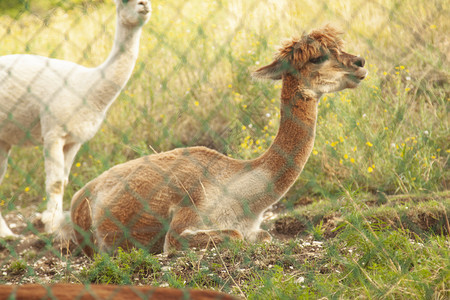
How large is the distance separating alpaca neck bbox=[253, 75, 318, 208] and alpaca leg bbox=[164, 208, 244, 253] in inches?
14.4

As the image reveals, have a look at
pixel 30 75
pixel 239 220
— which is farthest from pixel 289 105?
pixel 30 75

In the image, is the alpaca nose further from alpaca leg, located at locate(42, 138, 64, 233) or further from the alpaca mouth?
alpaca leg, located at locate(42, 138, 64, 233)

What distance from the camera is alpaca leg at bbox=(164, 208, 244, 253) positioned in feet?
11.1

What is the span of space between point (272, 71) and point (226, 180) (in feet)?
2.43

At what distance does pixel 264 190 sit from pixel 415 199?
159 centimetres

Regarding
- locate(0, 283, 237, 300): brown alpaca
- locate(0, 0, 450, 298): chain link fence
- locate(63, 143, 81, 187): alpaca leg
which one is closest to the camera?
locate(0, 283, 237, 300): brown alpaca

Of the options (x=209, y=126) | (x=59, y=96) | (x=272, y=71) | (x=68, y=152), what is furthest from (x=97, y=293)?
(x=68, y=152)

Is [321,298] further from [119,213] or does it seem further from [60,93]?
[60,93]

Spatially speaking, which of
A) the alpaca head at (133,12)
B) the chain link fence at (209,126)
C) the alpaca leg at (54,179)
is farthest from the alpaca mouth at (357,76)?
the alpaca leg at (54,179)

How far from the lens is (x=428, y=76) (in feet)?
18.9

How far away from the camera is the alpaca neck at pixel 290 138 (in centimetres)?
345

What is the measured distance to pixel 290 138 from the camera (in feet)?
11.4

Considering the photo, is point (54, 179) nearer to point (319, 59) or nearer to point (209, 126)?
point (209, 126)

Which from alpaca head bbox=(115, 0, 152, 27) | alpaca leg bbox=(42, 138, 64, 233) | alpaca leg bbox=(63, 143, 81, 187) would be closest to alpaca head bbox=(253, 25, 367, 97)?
alpaca head bbox=(115, 0, 152, 27)
